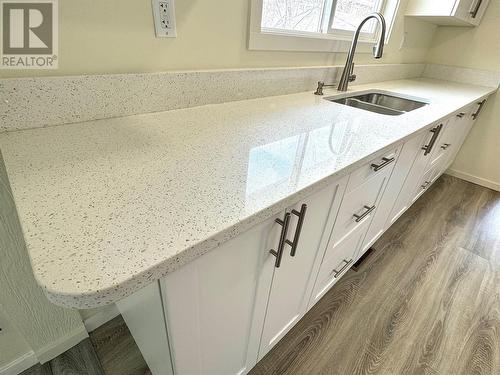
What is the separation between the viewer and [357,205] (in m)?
0.96

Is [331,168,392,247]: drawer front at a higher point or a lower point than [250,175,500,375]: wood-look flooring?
higher

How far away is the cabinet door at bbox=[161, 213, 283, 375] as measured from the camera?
1.48 feet

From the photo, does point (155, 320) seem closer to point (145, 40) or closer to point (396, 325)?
point (145, 40)

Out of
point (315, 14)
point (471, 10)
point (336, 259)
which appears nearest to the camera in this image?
point (336, 259)

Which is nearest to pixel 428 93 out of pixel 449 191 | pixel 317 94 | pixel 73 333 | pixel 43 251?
pixel 317 94

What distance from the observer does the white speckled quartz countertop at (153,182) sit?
1.10ft

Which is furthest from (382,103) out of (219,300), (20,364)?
(20,364)

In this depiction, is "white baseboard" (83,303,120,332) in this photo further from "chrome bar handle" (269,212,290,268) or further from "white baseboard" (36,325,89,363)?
"chrome bar handle" (269,212,290,268)

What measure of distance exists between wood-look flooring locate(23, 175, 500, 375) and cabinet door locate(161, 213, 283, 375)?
48 centimetres

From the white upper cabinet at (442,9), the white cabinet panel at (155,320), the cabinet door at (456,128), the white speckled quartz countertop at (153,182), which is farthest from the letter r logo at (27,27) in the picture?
the white upper cabinet at (442,9)

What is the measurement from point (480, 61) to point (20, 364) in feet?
12.1

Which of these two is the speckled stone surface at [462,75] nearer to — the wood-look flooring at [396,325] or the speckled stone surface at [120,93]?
the wood-look flooring at [396,325]

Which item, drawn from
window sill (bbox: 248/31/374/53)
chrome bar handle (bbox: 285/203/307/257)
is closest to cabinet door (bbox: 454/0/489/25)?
window sill (bbox: 248/31/374/53)

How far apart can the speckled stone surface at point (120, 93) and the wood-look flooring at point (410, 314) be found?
3.58ft
